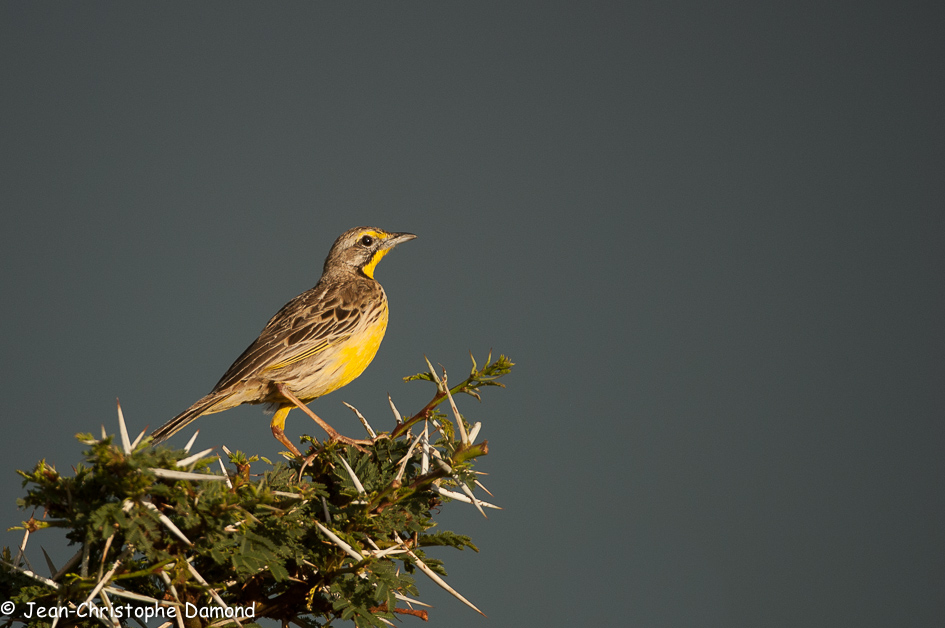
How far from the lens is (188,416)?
2611 millimetres

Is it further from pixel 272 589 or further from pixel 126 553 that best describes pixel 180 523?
pixel 272 589

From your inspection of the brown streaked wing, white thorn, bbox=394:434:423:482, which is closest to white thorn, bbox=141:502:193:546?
white thorn, bbox=394:434:423:482

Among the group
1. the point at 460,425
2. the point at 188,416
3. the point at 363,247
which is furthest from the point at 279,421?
the point at 460,425

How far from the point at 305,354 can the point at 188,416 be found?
0.61m

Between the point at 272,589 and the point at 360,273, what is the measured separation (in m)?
2.41

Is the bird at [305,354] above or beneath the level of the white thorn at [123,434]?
above

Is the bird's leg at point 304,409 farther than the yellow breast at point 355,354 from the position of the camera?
No

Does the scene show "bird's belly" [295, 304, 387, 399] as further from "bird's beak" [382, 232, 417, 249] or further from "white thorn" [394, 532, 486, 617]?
"white thorn" [394, 532, 486, 617]

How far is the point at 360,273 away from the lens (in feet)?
13.2

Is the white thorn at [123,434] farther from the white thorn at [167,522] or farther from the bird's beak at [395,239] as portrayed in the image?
the bird's beak at [395,239]

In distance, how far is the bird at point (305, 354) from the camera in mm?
2863

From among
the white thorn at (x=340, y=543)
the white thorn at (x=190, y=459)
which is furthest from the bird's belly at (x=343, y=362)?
the white thorn at (x=190, y=459)

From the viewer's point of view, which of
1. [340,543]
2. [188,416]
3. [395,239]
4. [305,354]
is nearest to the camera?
[340,543]

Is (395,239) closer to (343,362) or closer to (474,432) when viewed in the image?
(343,362)
